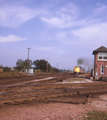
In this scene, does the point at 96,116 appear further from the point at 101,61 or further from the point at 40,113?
the point at 101,61

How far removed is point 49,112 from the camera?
6379 mm

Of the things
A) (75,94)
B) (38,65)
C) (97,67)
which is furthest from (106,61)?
(38,65)

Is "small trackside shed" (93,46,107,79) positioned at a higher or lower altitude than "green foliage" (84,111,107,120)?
higher

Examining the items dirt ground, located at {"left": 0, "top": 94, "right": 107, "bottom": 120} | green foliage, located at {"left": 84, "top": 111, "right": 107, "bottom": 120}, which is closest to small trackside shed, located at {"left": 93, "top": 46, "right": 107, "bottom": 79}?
dirt ground, located at {"left": 0, "top": 94, "right": 107, "bottom": 120}

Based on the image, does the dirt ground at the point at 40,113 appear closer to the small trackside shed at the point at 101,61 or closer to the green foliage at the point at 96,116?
the green foliage at the point at 96,116

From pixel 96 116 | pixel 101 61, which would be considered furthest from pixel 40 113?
pixel 101 61

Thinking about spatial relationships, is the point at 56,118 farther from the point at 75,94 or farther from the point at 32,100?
the point at 75,94

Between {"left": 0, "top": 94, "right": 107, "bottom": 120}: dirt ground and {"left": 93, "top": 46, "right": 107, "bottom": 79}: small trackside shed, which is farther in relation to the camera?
{"left": 93, "top": 46, "right": 107, "bottom": 79}: small trackside shed

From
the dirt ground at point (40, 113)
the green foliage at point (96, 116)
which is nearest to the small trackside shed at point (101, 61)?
the dirt ground at point (40, 113)

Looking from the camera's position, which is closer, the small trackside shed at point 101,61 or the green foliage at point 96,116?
the green foliage at point 96,116

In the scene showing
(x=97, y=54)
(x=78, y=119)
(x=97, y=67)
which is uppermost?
(x=97, y=54)

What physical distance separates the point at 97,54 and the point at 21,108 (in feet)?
80.9

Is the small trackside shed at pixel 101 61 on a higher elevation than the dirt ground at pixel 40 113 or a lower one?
higher

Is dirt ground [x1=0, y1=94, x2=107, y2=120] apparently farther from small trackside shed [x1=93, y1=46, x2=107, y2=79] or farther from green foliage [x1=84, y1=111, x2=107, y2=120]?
small trackside shed [x1=93, y1=46, x2=107, y2=79]
